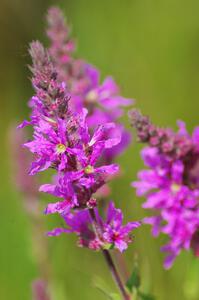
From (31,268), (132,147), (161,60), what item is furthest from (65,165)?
(161,60)

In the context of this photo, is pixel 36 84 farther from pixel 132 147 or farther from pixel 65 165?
pixel 132 147

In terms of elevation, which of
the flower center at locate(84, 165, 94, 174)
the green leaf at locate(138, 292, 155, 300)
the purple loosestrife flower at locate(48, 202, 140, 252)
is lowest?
the green leaf at locate(138, 292, 155, 300)

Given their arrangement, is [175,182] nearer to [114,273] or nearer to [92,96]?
[114,273]

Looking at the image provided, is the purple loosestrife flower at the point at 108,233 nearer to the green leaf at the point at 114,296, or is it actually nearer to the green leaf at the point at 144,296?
the green leaf at the point at 114,296

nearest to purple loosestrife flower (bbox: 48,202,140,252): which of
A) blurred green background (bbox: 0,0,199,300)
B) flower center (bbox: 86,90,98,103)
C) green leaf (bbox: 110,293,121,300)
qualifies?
green leaf (bbox: 110,293,121,300)

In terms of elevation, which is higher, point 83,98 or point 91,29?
point 91,29

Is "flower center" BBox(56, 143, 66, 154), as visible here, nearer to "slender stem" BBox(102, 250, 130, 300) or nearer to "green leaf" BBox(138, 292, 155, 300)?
"slender stem" BBox(102, 250, 130, 300)

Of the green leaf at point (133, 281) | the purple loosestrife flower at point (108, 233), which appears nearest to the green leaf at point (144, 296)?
the green leaf at point (133, 281)
